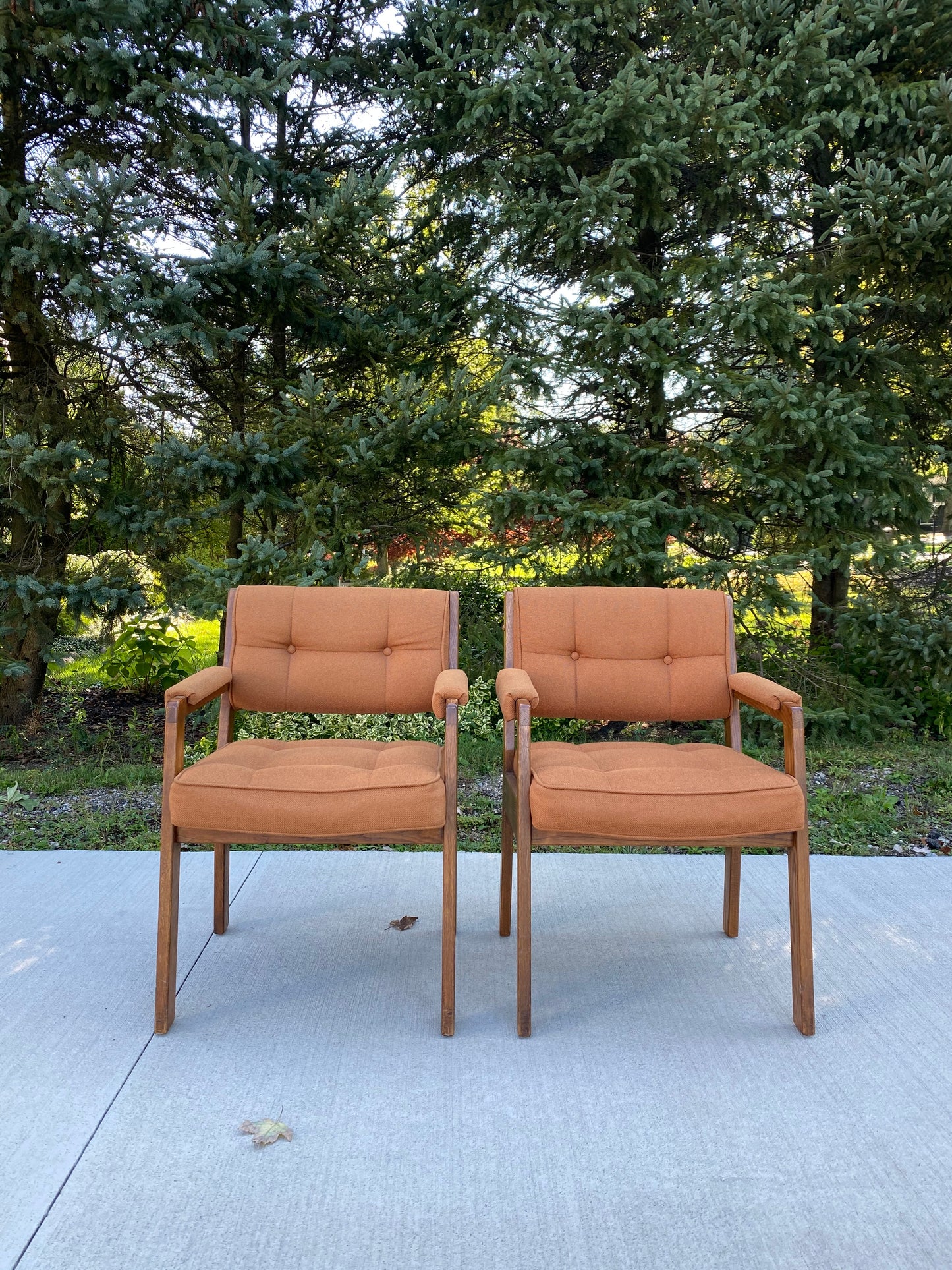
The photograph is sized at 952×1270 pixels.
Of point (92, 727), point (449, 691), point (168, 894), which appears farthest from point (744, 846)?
point (92, 727)

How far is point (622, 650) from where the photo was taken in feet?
8.89

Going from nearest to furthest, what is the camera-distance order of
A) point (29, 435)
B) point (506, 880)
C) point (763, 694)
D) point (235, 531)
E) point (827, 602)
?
point (763, 694) < point (506, 880) < point (29, 435) < point (235, 531) < point (827, 602)

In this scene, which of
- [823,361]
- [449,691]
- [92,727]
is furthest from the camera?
[92,727]

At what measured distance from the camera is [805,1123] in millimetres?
1766

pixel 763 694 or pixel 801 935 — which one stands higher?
pixel 763 694

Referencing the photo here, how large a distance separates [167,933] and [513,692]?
944 mm

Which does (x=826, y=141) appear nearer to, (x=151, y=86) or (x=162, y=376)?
(x=151, y=86)

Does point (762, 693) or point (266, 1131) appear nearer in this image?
point (266, 1131)

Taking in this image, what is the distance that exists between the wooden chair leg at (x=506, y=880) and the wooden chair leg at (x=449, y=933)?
16.6 inches

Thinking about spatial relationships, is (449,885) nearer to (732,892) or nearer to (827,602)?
(732,892)

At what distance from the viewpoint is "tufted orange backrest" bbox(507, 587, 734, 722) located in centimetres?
268

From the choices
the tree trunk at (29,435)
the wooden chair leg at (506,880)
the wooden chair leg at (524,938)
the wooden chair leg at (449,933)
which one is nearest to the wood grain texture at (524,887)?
the wooden chair leg at (524,938)

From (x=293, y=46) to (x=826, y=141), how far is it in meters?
2.58

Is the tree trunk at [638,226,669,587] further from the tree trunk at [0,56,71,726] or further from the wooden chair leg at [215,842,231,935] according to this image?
the tree trunk at [0,56,71,726]
